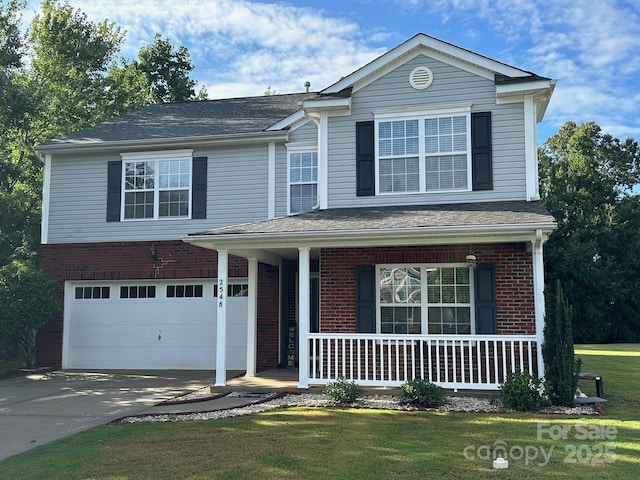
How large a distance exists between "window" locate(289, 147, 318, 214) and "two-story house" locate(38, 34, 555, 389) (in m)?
0.03

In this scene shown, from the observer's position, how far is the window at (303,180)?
13.8 m

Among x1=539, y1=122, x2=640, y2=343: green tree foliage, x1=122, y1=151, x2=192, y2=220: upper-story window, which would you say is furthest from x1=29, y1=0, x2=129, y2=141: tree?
x1=539, y1=122, x2=640, y2=343: green tree foliage

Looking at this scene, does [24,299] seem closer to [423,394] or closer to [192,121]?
[192,121]

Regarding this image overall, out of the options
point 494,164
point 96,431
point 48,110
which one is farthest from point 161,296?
point 48,110

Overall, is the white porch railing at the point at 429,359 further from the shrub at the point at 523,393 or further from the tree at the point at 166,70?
the tree at the point at 166,70

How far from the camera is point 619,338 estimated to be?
2834cm

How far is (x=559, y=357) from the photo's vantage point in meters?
8.76

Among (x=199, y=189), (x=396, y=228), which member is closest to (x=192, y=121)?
(x=199, y=189)

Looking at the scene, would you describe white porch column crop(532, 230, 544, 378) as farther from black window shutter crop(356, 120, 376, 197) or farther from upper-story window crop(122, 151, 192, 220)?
upper-story window crop(122, 151, 192, 220)

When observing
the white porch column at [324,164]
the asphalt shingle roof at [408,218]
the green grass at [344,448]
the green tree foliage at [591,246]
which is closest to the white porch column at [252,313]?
the asphalt shingle roof at [408,218]

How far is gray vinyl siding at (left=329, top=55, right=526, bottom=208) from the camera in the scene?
35.6ft

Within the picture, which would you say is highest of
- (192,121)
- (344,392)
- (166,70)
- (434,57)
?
(166,70)

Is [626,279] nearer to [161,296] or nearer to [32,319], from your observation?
[161,296]

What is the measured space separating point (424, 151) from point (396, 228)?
259 centimetres
